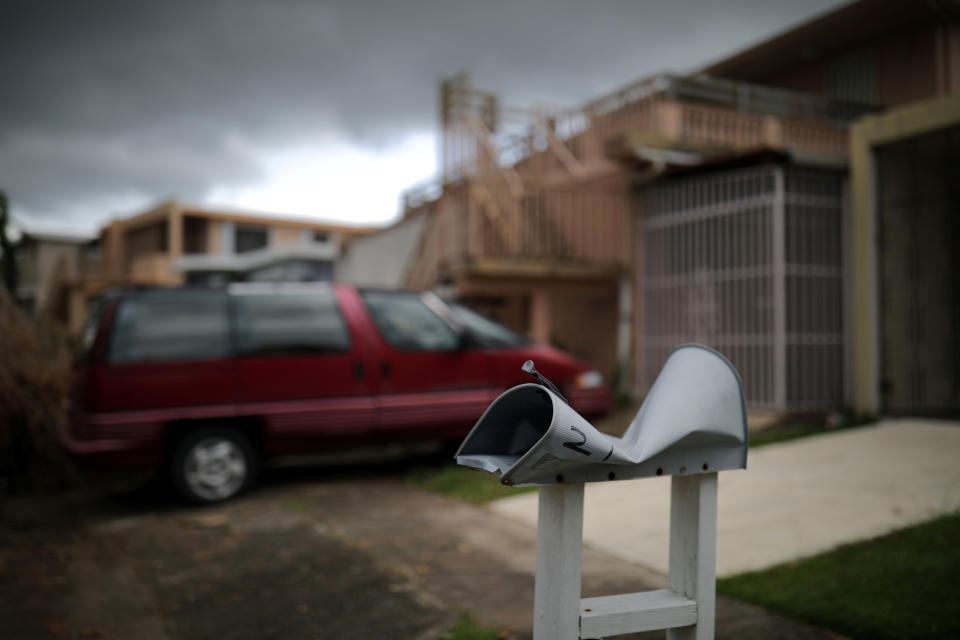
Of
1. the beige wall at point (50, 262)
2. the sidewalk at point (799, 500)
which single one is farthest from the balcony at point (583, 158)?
the beige wall at point (50, 262)

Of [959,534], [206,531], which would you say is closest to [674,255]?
[959,534]

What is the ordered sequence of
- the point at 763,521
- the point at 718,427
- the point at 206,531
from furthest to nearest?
the point at 206,531, the point at 763,521, the point at 718,427

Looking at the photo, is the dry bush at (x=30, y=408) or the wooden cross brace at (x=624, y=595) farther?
the dry bush at (x=30, y=408)

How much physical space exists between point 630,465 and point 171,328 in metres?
4.82

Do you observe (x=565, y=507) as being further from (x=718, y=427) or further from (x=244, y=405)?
(x=244, y=405)

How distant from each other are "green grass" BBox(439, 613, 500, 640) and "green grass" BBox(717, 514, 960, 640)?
1.24 metres

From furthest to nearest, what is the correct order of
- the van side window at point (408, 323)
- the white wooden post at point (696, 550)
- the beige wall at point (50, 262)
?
the beige wall at point (50, 262) → the van side window at point (408, 323) → the white wooden post at point (696, 550)

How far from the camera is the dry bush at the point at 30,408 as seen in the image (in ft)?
21.8

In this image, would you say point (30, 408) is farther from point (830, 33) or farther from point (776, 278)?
point (830, 33)

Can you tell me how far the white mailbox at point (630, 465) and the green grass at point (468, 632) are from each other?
3.09 feet

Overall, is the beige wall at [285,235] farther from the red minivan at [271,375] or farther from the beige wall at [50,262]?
the red minivan at [271,375]

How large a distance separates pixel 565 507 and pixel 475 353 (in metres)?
4.68

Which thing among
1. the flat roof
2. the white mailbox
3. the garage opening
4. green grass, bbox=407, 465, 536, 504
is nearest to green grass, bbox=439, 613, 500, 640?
the white mailbox

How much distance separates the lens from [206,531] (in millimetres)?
5387
